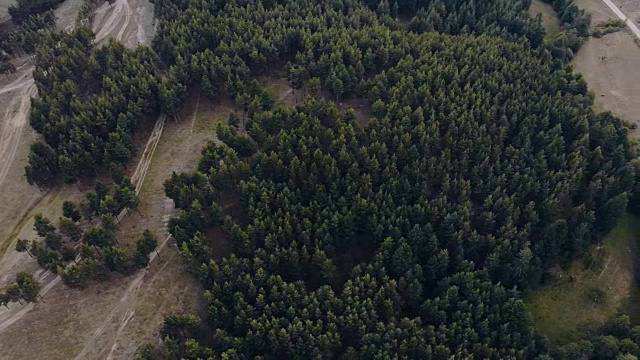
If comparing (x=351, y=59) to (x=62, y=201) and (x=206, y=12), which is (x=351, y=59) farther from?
(x=62, y=201)

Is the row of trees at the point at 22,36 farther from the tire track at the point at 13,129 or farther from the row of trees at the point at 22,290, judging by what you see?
the row of trees at the point at 22,290

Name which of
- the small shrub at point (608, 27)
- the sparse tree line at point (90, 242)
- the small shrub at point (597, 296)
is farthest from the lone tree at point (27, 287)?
the small shrub at point (608, 27)

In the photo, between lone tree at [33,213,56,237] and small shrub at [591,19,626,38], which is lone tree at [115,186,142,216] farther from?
small shrub at [591,19,626,38]

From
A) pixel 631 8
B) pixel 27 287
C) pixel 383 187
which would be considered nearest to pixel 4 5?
pixel 27 287

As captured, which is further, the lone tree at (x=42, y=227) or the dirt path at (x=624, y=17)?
the dirt path at (x=624, y=17)

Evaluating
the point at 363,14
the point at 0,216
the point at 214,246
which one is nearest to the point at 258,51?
the point at 363,14
